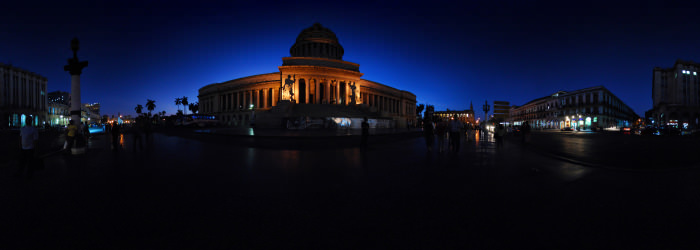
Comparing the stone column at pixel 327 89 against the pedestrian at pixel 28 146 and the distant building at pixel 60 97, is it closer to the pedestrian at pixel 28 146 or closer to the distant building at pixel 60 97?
the pedestrian at pixel 28 146

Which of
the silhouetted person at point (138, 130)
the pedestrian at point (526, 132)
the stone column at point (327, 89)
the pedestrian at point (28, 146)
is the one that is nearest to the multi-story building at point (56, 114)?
the stone column at point (327, 89)

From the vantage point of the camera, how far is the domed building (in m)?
39.2

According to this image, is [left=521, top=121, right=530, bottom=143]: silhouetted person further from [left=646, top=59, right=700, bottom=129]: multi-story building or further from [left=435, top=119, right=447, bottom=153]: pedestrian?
[left=646, top=59, right=700, bottom=129]: multi-story building

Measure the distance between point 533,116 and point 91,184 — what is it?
380 ft

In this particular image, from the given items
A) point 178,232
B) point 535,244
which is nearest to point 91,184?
point 178,232

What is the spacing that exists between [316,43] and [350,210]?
6895 cm

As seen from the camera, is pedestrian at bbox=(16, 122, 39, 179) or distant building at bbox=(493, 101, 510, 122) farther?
distant building at bbox=(493, 101, 510, 122)

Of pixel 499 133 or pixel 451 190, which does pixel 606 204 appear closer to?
pixel 451 190

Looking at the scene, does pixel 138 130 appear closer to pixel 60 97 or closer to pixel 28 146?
pixel 28 146

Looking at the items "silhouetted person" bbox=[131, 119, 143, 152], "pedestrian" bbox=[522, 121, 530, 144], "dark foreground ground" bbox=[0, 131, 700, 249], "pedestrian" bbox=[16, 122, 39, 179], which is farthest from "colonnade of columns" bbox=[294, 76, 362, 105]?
"dark foreground ground" bbox=[0, 131, 700, 249]

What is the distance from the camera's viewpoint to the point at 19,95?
2635 inches

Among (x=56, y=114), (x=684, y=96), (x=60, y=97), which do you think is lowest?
(x=56, y=114)

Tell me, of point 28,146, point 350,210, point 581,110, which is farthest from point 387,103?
point 350,210

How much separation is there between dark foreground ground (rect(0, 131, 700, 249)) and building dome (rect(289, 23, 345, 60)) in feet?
213
